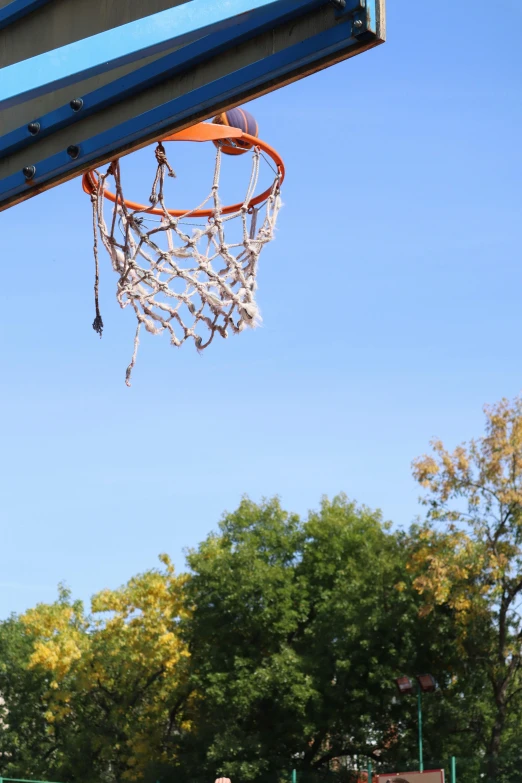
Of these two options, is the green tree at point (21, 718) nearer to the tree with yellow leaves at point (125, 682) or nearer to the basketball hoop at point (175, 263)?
the tree with yellow leaves at point (125, 682)

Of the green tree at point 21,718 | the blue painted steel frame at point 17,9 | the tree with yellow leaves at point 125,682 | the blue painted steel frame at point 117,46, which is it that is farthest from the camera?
the green tree at point 21,718

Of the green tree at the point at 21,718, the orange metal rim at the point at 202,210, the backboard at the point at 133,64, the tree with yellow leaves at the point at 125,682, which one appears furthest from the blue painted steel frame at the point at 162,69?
the green tree at the point at 21,718

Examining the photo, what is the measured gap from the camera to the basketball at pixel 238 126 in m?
7.15

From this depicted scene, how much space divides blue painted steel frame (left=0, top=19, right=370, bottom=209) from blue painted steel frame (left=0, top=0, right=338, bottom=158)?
9 centimetres

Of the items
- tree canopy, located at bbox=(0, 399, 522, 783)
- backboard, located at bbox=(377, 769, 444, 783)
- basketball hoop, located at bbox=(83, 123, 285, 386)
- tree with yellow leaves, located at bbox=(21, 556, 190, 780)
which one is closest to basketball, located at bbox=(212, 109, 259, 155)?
basketball hoop, located at bbox=(83, 123, 285, 386)

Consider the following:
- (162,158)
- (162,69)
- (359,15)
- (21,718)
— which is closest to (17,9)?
(162,69)

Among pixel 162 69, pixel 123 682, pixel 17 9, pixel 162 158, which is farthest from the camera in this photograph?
pixel 123 682

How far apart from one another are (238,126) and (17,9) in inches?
136

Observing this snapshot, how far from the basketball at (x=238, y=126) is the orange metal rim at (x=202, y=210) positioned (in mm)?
51

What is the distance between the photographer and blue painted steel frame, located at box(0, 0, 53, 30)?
3910 mm

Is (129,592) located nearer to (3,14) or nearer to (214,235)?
(214,235)

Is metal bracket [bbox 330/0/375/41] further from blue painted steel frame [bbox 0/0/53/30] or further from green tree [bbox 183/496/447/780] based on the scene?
green tree [bbox 183/496/447/780]

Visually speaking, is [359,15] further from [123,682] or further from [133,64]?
[123,682]

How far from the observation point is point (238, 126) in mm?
7266
